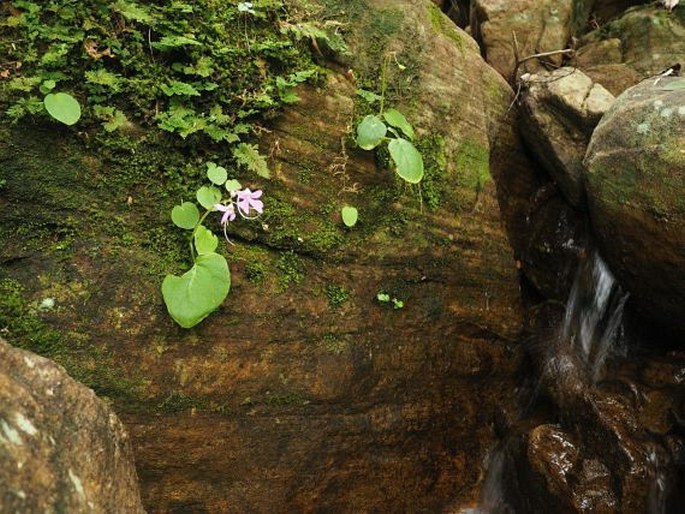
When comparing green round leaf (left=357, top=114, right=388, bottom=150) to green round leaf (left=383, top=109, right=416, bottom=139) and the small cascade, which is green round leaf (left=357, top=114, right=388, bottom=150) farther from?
the small cascade

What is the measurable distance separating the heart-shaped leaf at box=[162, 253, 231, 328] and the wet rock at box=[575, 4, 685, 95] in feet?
13.2

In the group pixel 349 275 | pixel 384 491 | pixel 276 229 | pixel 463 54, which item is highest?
pixel 463 54

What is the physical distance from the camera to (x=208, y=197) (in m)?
2.62

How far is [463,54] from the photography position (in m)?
3.86

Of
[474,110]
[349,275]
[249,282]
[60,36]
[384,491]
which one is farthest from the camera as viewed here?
[474,110]

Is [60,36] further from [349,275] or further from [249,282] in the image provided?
[349,275]

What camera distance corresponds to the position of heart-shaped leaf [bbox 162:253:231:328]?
2432mm

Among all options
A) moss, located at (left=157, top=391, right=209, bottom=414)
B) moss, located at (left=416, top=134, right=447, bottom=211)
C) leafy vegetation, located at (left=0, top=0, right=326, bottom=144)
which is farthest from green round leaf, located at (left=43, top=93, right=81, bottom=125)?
moss, located at (left=416, top=134, right=447, bottom=211)

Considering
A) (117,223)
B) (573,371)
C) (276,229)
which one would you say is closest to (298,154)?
(276,229)

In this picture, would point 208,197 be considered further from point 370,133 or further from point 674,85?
point 674,85

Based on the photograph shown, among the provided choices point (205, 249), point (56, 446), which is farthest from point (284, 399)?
point (56, 446)

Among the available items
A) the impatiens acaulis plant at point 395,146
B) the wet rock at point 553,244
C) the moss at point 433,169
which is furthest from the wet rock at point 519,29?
the impatiens acaulis plant at point 395,146

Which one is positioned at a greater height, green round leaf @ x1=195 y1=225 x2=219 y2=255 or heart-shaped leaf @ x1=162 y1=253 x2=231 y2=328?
green round leaf @ x1=195 y1=225 x2=219 y2=255

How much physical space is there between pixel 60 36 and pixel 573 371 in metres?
3.85
